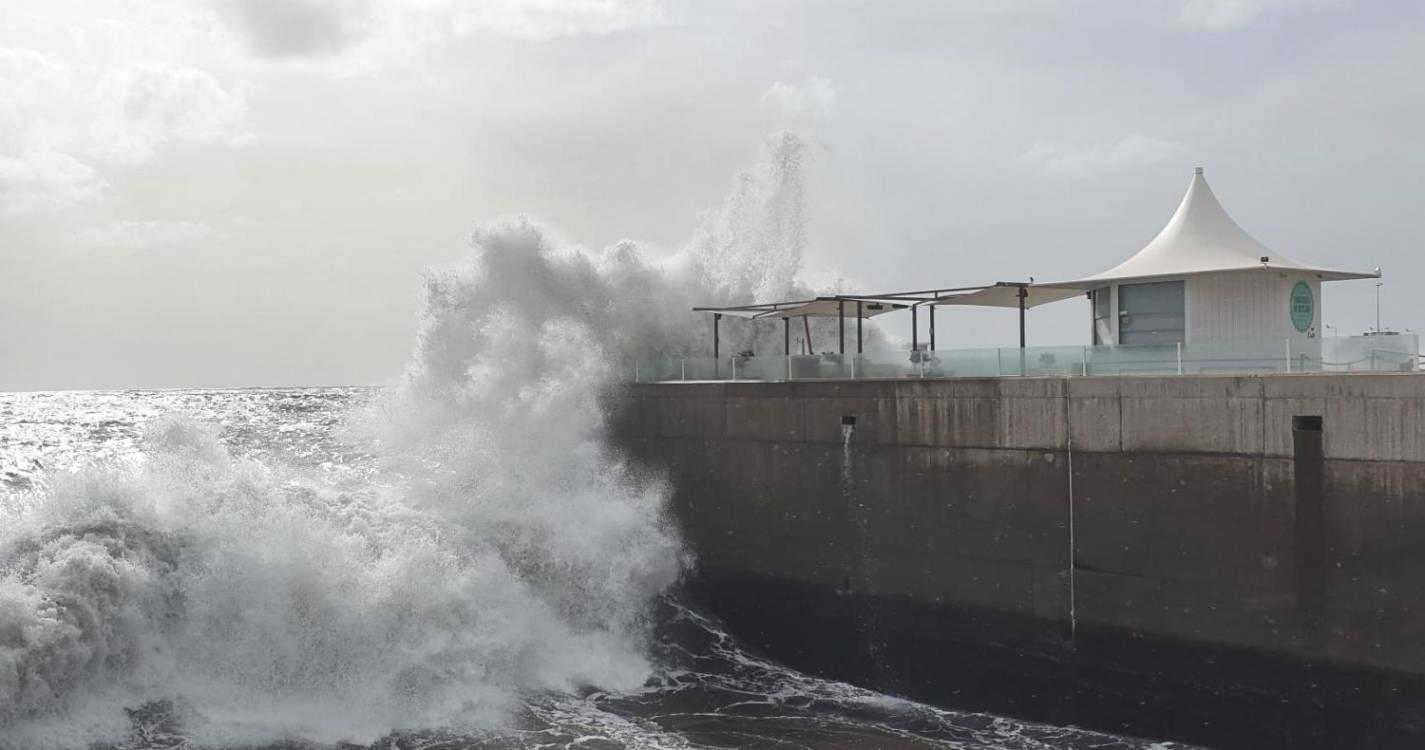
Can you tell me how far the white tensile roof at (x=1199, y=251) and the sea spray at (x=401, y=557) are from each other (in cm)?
852

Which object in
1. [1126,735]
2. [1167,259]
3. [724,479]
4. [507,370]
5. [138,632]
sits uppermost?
[1167,259]

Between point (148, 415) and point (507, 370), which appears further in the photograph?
point (148, 415)

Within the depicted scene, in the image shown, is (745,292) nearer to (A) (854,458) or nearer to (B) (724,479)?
(B) (724,479)

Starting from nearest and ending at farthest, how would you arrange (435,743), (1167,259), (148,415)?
1. (435,743)
2. (1167,259)
3. (148,415)

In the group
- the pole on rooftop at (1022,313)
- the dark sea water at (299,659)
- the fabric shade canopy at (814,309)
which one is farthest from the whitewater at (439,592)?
the pole on rooftop at (1022,313)

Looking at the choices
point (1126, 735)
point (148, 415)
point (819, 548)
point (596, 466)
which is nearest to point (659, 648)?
point (819, 548)

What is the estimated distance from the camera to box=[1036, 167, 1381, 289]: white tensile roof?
15.6m

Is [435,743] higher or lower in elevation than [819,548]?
lower

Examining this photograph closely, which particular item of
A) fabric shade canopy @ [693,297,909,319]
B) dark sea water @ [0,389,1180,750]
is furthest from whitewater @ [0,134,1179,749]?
Answer: fabric shade canopy @ [693,297,909,319]

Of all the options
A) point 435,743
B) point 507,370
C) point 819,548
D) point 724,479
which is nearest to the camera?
point 435,743

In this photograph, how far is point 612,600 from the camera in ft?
56.7

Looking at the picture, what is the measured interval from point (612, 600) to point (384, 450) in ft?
26.7

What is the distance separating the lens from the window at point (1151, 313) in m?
15.8

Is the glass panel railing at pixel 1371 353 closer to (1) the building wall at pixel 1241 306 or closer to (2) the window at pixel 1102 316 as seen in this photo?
(1) the building wall at pixel 1241 306
